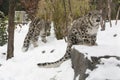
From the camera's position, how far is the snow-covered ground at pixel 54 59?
6938 millimetres

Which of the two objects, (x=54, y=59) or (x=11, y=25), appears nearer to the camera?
(x=54, y=59)

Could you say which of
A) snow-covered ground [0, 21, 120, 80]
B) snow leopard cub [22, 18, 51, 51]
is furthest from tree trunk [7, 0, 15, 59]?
snow leopard cub [22, 18, 51, 51]

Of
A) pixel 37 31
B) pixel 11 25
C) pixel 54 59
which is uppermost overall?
pixel 11 25

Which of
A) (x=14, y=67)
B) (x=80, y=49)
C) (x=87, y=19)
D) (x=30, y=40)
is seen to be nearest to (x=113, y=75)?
(x=80, y=49)

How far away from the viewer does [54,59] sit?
32.2ft

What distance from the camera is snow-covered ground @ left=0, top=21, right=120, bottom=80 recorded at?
22.8 ft

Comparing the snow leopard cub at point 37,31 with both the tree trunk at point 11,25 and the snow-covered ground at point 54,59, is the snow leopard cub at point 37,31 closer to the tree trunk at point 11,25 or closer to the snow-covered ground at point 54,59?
the snow-covered ground at point 54,59

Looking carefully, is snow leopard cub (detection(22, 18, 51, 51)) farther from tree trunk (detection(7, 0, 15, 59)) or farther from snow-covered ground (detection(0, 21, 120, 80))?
tree trunk (detection(7, 0, 15, 59))

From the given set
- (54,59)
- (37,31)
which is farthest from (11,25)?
(37,31)

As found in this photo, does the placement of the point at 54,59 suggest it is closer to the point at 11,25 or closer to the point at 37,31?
the point at 11,25

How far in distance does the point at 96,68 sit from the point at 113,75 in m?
0.33

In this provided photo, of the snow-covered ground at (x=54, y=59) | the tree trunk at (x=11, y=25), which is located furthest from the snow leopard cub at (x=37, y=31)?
the tree trunk at (x=11, y=25)

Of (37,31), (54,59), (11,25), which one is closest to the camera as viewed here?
(54,59)

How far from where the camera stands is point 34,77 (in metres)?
8.85
